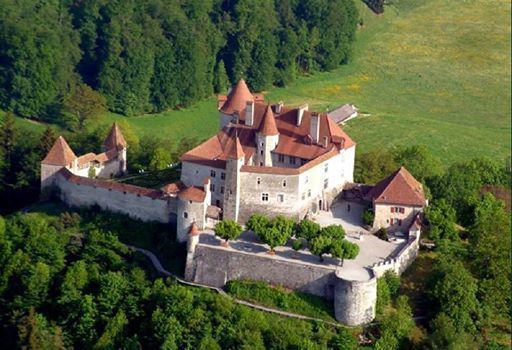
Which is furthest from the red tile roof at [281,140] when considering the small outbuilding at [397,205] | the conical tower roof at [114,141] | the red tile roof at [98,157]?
the conical tower roof at [114,141]

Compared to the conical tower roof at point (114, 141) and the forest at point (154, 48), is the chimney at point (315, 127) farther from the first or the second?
the forest at point (154, 48)

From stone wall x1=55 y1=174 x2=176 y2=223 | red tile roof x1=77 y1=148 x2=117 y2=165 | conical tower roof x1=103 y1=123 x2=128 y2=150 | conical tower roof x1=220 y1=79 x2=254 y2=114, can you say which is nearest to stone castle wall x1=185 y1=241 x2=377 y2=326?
stone wall x1=55 y1=174 x2=176 y2=223

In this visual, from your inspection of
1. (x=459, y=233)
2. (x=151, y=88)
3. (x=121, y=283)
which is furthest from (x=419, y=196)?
(x=151, y=88)

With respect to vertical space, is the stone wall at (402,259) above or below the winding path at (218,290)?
above

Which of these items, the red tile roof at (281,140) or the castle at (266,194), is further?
the red tile roof at (281,140)

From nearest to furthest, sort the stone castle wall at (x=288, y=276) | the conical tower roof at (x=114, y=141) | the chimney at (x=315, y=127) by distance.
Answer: the stone castle wall at (x=288, y=276)
the chimney at (x=315, y=127)
the conical tower roof at (x=114, y=141)

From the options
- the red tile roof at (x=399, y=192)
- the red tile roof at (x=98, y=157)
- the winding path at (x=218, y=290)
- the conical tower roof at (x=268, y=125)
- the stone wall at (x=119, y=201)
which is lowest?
the winding path at (x=218, y=290)

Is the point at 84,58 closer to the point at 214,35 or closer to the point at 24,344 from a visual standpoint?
the point at 214,35

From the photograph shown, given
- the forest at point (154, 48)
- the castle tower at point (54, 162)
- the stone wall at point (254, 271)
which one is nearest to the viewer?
the stone wall at point (254, 271)
